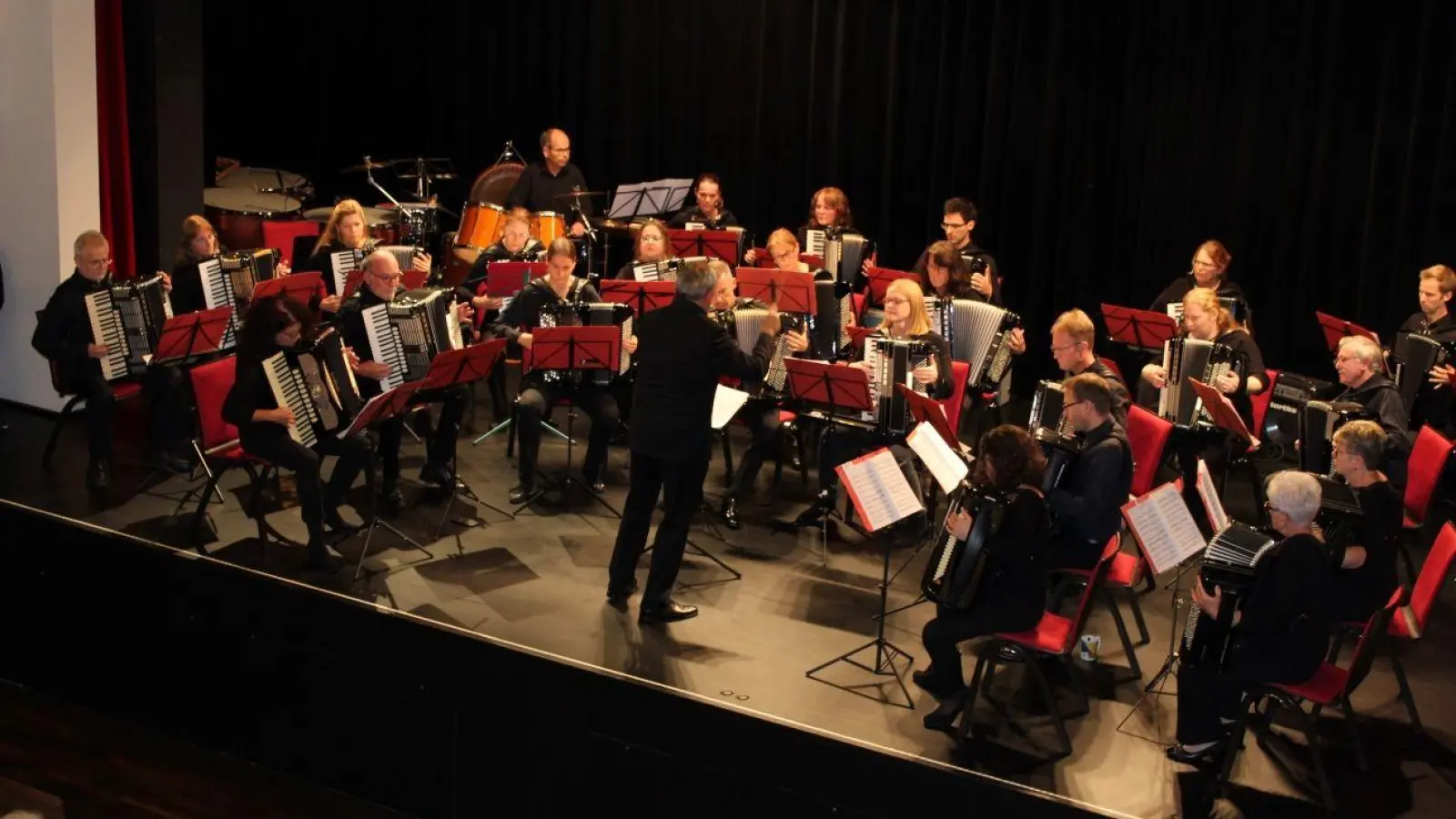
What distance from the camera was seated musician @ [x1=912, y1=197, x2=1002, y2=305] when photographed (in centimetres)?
995

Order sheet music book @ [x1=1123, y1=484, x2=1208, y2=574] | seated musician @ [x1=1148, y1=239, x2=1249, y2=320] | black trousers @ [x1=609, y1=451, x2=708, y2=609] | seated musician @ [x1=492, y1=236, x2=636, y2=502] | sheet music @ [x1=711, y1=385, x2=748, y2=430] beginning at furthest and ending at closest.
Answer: seated musician @ [x1=1148, y1=239, x2=1249, y2=320] < seated musician @ [x1=492, y1=236, x2=636, y2=502] < sheet music @ [x1=711, y1=385, x2=748, y2=430] < black trousers @ [x1=609, y1=451, x2=708, y2=609] < sheet music book @ [x1=1123, y1=484, x2=1208, y2=574]

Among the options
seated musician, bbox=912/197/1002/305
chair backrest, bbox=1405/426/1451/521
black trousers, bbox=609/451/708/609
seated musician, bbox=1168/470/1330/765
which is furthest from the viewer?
seated musician, bbox=912/197/1002/305

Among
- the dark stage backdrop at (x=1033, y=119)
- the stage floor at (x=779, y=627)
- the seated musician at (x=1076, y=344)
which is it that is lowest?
the stage floor at (x=779, y=627)

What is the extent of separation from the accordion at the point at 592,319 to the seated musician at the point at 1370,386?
168 inches

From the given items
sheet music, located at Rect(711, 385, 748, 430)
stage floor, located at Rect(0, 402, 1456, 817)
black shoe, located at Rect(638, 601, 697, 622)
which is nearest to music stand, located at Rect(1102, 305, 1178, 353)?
stage floor, located at Rect(0, 402, 1456, 817)

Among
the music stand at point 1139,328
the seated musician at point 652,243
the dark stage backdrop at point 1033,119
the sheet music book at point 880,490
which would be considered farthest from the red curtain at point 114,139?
the music stand at point 1139,328

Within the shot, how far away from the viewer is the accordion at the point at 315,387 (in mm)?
7691

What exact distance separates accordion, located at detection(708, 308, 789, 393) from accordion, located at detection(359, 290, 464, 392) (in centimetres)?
165

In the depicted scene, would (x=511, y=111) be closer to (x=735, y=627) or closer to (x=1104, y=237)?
(x=1104, y=237)

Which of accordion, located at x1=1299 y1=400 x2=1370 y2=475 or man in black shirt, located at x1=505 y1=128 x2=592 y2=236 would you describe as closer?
accordion, located at x1=1299 y1=400 x2=1370 y2=475

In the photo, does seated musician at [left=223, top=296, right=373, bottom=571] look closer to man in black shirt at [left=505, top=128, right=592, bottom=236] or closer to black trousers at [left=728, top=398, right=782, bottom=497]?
black trousers at [left=728, top=398, right=782, bottom=497]

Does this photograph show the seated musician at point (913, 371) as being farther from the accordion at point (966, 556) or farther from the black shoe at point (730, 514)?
the accordion at point (966, 556)

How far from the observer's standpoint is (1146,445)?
307 inches

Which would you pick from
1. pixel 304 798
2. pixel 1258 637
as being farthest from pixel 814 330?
pixel 304 798
